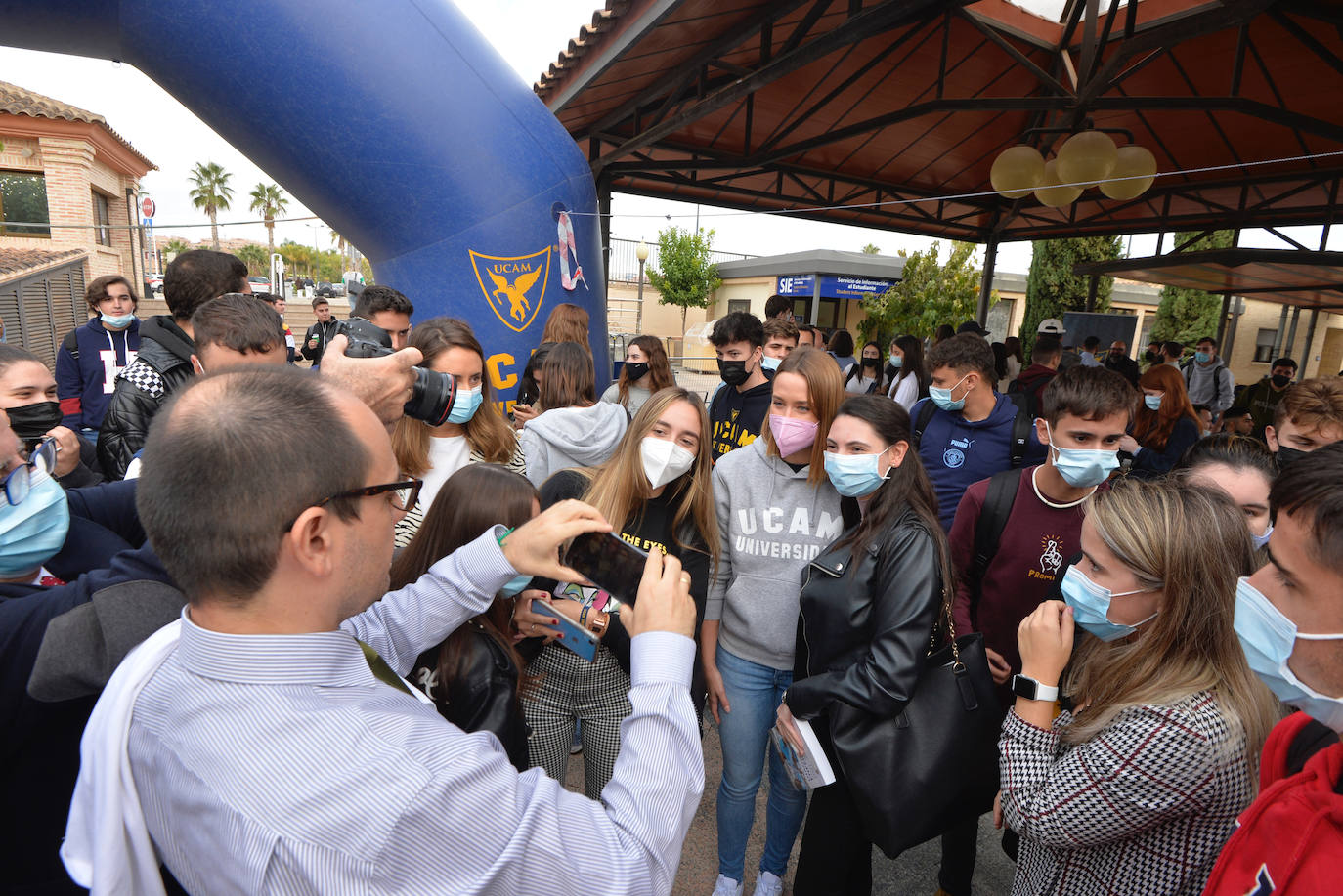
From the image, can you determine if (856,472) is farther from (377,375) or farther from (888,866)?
(888,866)

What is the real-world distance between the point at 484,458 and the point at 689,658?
192 centimetres

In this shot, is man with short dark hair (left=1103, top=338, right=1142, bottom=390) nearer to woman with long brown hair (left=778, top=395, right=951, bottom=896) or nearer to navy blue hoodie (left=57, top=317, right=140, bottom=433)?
woman with long brown hair (left=778, top=395, right=951, bottom=896)

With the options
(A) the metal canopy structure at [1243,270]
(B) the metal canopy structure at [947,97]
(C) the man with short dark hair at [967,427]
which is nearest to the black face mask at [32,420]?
(C) the man with short dark hair at [967,427]

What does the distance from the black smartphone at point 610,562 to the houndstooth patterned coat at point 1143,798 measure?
1068mm

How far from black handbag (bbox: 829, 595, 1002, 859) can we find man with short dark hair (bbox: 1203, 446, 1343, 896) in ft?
2.45

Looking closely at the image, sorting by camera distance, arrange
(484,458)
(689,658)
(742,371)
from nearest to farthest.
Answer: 1. (689,658)
2. (484,458)
3. (742,371)

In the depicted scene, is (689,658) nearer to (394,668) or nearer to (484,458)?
(394,668)

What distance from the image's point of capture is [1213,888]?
110 cm

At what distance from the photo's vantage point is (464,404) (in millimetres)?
2688

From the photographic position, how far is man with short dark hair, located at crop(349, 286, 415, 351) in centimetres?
366

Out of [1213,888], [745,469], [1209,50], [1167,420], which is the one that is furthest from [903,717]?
[1209,50]

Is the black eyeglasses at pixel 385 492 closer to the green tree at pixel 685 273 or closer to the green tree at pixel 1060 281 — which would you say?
the green tree at pixel 1060 281

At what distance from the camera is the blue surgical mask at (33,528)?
1394mm

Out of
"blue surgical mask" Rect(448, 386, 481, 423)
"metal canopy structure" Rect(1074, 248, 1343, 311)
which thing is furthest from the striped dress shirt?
"metal canopy structure" Rect(1074, 248, 1343, 311)
